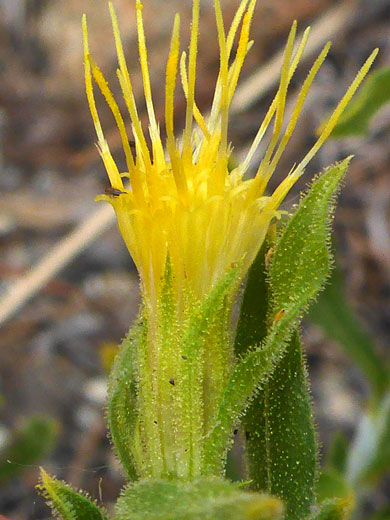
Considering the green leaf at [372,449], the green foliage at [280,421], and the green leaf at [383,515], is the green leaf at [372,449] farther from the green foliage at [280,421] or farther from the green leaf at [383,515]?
the green foliage at [280,421]

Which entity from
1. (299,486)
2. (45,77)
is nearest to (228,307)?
(299,486)

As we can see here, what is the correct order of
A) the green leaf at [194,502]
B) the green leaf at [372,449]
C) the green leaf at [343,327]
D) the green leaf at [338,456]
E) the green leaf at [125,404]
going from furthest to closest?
the green leaf at [343,327]
the green leaf at [338,456]
the green leaf at [372,449]
the green leaf at [125,404]
the green leaf at [194,502]

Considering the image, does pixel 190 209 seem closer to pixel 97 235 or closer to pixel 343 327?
pixel 343 327

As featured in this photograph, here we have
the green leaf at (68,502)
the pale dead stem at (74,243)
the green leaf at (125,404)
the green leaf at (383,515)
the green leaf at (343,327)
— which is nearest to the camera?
the green leaf at (68,502)

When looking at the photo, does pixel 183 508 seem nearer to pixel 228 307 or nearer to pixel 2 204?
pixel 228 307

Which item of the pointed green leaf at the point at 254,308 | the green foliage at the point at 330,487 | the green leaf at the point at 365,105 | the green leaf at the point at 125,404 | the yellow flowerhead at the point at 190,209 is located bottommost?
the green foliage at the point at 330,487

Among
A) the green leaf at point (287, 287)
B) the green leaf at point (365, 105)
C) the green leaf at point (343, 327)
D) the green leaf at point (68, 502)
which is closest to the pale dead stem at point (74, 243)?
the green leaf at point (343, 327)

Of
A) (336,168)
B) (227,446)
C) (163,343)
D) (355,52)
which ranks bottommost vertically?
(227,446)

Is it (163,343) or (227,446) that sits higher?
(163,343)
